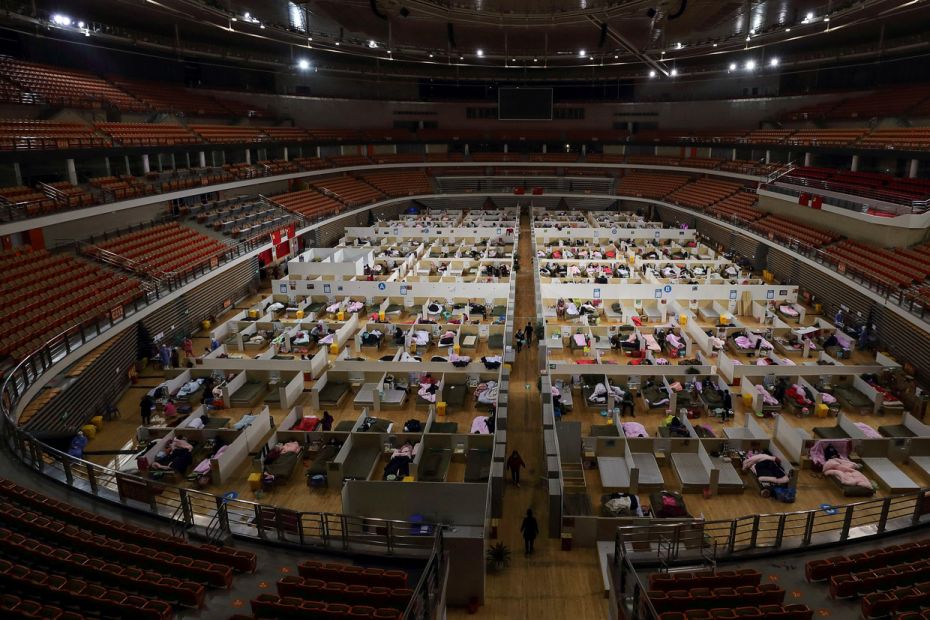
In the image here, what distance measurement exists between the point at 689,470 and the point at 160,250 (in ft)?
56.8

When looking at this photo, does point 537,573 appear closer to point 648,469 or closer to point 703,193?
point 648,469

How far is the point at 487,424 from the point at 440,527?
16.9 feet

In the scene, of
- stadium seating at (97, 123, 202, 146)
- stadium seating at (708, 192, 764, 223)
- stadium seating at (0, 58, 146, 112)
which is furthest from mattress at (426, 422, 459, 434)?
stadium seating at (708, 192, 764, 223)

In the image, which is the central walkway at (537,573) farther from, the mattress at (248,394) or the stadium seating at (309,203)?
the stadium seating at (309,203)

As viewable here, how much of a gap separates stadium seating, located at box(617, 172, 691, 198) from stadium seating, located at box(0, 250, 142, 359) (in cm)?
3180

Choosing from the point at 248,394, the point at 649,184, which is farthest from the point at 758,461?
the point at 649,184

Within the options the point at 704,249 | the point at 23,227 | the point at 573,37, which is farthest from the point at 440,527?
the point at 573,37

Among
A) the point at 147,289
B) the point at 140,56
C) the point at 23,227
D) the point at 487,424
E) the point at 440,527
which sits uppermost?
the point at 140,56

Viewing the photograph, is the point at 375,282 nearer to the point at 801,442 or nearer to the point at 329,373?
the point at 329,373

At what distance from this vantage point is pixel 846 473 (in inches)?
408

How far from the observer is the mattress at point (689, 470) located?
34.1 ft

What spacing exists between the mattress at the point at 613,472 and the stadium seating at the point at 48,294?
37.1ft

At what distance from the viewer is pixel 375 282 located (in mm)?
20688

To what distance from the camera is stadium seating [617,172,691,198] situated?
124ft
